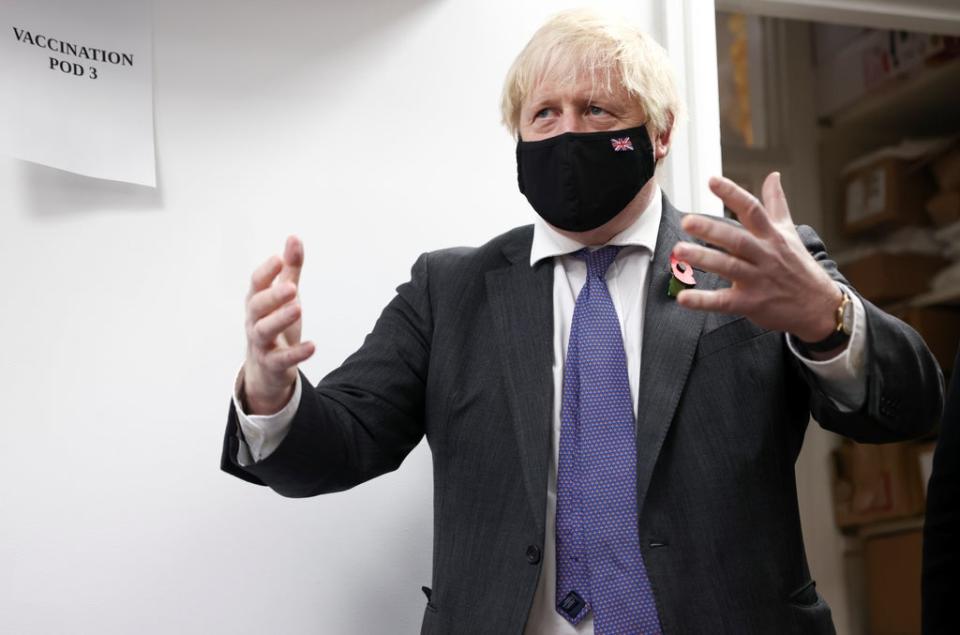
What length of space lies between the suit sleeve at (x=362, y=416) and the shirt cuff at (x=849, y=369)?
1.85 ft

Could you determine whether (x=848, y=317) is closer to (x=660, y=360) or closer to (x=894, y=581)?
(x=660, y=360)

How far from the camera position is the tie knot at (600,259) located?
1602 mm

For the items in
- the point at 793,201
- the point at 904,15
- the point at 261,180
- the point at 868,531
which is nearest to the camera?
the point at 261,180

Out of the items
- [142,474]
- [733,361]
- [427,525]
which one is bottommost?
→ [427,525]

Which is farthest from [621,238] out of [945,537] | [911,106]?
[911,106]

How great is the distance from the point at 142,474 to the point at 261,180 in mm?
502

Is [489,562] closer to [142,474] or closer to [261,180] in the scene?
[142,474]

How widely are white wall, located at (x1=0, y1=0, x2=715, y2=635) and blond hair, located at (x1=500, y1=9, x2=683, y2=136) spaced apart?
322mm

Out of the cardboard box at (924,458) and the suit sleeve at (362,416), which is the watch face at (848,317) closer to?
the suit sleeve at (362,416)

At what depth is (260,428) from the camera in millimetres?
1371

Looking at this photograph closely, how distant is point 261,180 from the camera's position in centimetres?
179

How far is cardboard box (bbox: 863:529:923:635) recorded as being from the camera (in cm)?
353

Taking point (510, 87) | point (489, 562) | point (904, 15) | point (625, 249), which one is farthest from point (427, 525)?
point (904, 15)

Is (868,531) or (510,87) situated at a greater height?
(510,87)
